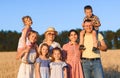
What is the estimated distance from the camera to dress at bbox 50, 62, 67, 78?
771cm

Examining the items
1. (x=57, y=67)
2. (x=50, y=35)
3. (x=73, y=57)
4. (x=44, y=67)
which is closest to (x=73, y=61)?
(x=73, y=57)

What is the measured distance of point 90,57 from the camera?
24.8 ft

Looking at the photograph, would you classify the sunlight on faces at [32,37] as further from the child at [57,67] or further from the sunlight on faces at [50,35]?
the child at [57,67]

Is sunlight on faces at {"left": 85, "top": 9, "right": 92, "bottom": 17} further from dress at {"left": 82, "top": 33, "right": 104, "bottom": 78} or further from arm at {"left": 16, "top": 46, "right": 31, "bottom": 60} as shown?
arm at {"left": 16, "top": 46, "right": 31, "bottom": 60}

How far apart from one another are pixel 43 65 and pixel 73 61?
626 mm

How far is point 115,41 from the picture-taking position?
72625 mm

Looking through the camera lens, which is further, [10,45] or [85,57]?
[10,45]

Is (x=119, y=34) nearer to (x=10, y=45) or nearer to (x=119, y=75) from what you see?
(x=10, y=45)

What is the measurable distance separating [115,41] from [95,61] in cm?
6581

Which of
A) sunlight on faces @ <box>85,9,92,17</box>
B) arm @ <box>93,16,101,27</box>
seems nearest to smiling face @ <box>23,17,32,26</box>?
sunlight on faces @ <box>85,9,92,17</box>

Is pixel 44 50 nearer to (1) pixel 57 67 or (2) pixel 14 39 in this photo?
(1) pixel 57 67

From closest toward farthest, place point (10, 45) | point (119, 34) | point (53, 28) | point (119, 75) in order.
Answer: point (53, 28)
point (119, 75)
point (10, 45)
point (119, 34)

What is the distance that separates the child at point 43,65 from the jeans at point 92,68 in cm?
76

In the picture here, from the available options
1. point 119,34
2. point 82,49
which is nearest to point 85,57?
point 82,49
